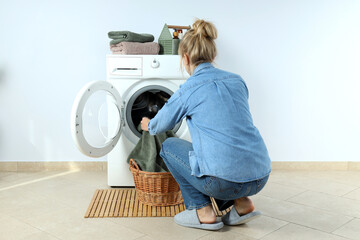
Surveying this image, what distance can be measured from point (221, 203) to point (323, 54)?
1668mm

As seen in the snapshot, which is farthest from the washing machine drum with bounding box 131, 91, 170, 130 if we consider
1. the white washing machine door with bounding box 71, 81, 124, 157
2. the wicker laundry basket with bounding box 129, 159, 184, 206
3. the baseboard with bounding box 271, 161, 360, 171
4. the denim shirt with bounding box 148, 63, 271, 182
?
the baseboard with bounding box 271, 161, 360, 171

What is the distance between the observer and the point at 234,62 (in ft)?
10.3

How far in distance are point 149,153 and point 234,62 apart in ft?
3.76

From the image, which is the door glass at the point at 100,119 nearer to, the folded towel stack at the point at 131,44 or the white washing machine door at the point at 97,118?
the white washing machine door at the point at 97,118

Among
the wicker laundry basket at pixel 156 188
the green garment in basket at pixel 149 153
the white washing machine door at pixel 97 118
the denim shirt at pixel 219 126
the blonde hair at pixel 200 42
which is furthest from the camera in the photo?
the green garment in basket at pixel 149 153

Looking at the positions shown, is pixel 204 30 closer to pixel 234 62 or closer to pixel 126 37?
pixel 126 37

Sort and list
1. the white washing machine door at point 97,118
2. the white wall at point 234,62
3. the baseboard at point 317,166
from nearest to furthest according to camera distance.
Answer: the white washing machine door at point 97,118 < the white wall at point 234,62 < the baseboard at point 317,166

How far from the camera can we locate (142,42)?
106 inches

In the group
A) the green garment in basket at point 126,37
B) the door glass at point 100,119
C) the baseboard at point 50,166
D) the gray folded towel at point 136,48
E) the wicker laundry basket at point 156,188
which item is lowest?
the baseboard at point 50,166

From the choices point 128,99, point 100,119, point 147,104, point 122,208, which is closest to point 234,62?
point 147,104

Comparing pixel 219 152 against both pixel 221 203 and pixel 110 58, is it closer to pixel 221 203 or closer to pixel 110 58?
pixel 221 203

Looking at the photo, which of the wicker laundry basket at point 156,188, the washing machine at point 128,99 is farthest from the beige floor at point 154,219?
the washing machine at point 128,99

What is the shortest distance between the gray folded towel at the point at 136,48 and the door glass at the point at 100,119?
1.07 ft

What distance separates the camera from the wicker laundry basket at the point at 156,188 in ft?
7.34
